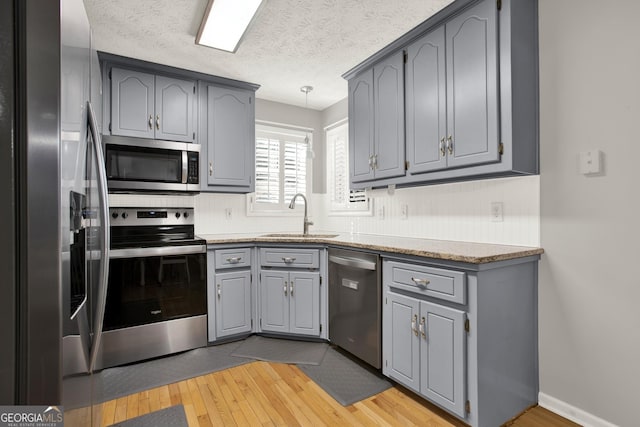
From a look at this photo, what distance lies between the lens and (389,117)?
250 centimetres

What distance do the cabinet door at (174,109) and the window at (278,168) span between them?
0.86m

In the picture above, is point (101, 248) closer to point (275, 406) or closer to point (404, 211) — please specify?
point (275, 406)

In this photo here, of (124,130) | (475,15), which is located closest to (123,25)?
(124,130)

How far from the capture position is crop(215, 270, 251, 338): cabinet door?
2736 mm

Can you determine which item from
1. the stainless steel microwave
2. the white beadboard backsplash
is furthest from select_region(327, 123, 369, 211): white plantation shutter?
the stainless steel microwave

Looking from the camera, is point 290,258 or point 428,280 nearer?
point 428,280

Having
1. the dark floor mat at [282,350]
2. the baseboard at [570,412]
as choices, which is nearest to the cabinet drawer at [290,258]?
the dark floor mat at [282,350]

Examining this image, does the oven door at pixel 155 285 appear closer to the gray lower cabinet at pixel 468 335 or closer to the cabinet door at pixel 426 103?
the gray lower cabinet at pixel 468 335

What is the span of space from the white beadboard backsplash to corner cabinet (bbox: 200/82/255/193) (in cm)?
32

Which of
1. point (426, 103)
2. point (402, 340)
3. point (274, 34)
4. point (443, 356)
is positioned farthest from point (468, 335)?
point (274, 34)

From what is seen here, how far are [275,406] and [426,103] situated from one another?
7.05 feet

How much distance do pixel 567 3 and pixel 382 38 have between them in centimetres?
112

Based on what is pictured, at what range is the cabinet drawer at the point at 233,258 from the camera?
9.02 ft

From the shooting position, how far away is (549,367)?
1829 millimetres
